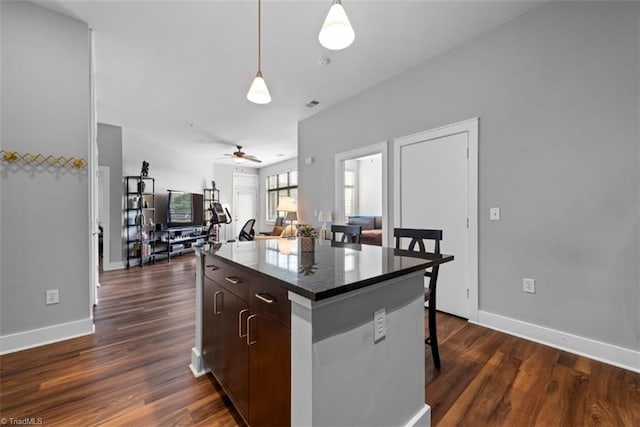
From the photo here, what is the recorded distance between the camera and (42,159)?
2340 millimetres

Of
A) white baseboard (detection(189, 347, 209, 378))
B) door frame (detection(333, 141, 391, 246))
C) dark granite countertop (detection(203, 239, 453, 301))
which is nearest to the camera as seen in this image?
dark granite countertop (detection(203, 239, 453, 301))

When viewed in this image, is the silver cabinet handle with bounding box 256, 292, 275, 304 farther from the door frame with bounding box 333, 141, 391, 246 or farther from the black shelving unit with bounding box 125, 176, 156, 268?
the black shelving unit with bounding box 125, 176, 156, 268

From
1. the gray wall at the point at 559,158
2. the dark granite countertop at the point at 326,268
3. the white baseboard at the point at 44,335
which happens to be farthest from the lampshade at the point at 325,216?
the white baseboard at the point at 44,335

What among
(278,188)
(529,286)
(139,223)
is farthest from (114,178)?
(529,286)

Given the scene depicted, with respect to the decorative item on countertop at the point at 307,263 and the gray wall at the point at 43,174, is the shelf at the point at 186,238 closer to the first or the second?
the gray wall at the point at 43,174

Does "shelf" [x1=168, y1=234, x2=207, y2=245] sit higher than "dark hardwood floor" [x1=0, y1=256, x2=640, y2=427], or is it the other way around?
"shelf" [x1=168, y1=234, x2=207, y2=245]

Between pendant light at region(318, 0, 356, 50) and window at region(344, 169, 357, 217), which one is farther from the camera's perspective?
window at region(344, 169, 357, 217)

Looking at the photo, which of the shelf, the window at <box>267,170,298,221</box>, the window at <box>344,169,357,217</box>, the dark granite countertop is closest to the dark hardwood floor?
the dark granite countertop

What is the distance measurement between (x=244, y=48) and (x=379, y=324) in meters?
3.05

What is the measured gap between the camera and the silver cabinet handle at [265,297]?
1.11m

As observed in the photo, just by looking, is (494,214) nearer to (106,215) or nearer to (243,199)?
(106,215)

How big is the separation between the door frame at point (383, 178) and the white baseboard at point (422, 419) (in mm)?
2312

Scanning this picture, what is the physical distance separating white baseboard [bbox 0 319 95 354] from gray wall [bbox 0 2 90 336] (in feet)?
0.16

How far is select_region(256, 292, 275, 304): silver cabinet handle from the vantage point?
111cm
